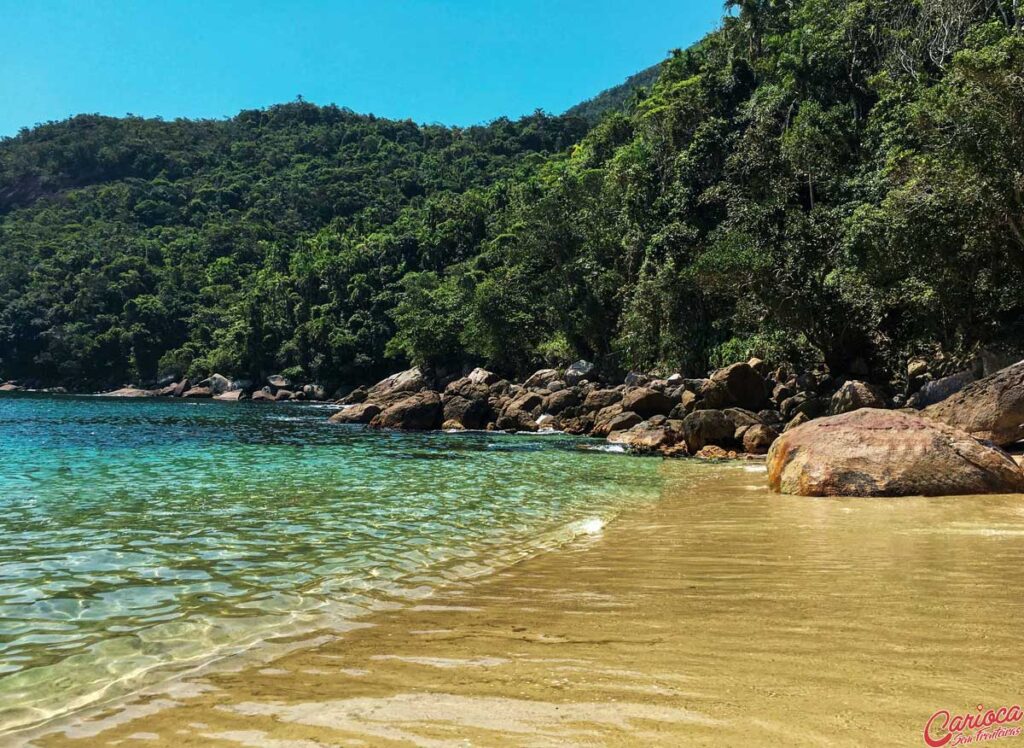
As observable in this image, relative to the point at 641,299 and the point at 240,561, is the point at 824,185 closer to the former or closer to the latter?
the point at 641,299

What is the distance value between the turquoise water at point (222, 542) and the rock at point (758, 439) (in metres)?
4.57

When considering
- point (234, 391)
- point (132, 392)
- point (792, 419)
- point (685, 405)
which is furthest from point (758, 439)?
point (132, 392)

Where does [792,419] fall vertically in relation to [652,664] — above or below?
below

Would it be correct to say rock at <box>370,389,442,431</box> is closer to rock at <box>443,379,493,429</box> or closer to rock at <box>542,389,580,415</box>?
rock at <box>443,379,493,429</box>

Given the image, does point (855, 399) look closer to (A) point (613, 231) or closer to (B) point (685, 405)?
(B) point (685, 405)

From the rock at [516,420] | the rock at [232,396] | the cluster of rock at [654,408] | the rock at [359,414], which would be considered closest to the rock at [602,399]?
the cluster of rock at [654,408]

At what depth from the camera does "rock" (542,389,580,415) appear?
34.2 metres

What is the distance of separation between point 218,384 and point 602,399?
174 feet

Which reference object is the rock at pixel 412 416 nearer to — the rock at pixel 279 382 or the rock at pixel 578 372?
the rock at pixel 578 372

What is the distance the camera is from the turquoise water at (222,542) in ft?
13.6

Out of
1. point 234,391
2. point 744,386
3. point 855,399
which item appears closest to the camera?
point 855,399

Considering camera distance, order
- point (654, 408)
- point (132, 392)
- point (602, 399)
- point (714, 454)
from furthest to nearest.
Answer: point (132, 392)
point (602, 399)
point (654, 408)
point (714, 454)

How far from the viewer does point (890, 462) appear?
1065 centimetres

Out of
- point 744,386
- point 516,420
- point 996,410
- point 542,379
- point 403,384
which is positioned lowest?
point 516,420
